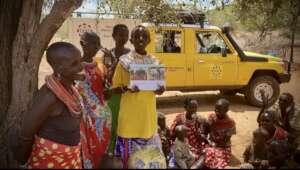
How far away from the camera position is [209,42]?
9297mm

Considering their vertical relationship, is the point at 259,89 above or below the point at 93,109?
below

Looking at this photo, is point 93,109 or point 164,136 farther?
point 164,136

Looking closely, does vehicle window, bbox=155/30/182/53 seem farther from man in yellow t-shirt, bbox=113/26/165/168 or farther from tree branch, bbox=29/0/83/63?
man in yellow t-shirt, bbox=113/26/165/168

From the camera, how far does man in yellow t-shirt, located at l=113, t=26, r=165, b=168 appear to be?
3.88 meters

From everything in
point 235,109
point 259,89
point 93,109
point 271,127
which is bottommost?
point 235,109

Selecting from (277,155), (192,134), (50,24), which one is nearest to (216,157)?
(192,134)

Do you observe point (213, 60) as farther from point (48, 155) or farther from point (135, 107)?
point (48, 155)

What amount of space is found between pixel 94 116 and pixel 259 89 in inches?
247

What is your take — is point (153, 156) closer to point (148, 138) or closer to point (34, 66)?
point (148, 138)

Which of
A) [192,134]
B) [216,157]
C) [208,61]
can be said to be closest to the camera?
[216,157]

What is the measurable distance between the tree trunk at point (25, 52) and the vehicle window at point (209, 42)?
5133mm

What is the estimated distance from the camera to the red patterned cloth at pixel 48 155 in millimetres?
2812

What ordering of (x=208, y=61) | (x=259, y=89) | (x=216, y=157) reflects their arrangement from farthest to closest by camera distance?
(x=259, y=89) → (x=208, y=61) → (x=216, y=157)

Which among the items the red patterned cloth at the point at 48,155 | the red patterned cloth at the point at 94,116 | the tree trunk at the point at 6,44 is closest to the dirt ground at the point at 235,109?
the red patterned cloth at the point at 94,116
